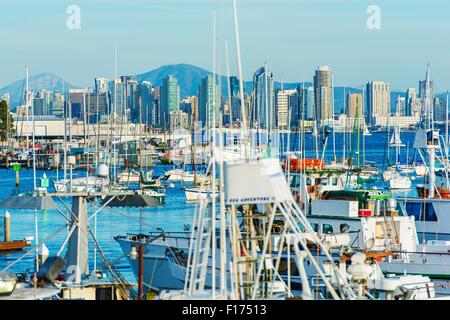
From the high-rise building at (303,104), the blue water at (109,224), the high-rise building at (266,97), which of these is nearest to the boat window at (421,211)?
the blue water at (109,224)

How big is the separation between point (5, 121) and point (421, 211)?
102m

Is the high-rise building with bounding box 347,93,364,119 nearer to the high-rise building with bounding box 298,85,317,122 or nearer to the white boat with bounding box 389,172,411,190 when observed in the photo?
the high-rise building with bounding box 298,85,317,122

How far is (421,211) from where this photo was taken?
2936cm

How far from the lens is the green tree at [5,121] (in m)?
124

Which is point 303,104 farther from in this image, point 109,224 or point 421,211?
point 421,211

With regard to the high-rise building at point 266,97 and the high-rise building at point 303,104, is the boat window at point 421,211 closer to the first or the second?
the high-rise building at point 266,97

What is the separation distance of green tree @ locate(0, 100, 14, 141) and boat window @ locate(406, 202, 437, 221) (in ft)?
317

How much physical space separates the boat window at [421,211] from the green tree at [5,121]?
96532mm

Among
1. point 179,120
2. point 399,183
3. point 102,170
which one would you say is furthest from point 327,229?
point 179,120

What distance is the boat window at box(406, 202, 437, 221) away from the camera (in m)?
29.3

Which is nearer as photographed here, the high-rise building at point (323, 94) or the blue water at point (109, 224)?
the blue water at point (109, 224)
